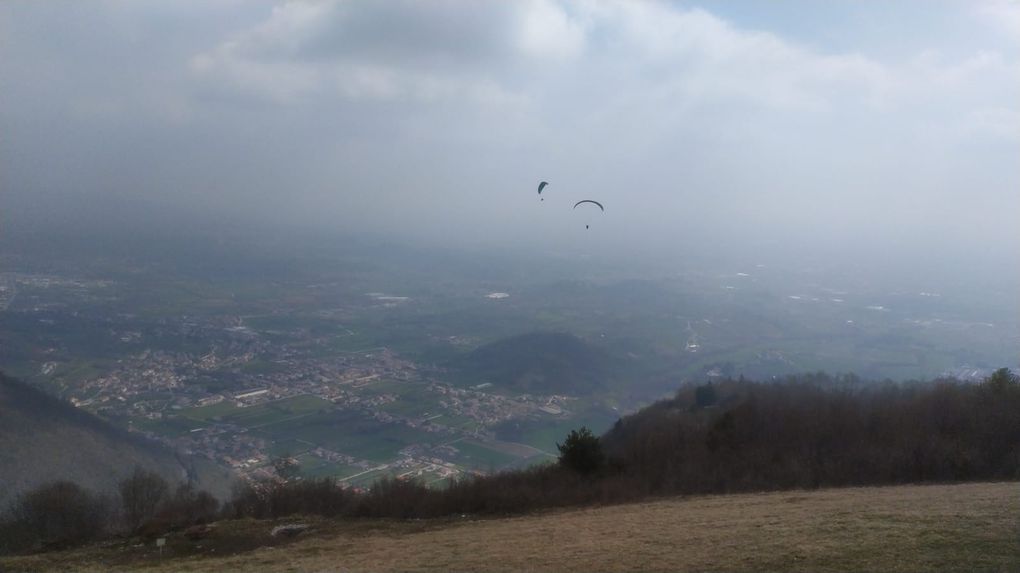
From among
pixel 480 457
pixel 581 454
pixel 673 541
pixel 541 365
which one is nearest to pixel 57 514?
pixel 581 454

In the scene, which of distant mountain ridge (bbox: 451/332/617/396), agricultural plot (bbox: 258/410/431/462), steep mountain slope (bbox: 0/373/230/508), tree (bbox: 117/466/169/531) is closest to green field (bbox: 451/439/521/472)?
agricultural plot (bbox: 258/410/431/462)

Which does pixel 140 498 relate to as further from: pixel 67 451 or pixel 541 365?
pixel 541 365

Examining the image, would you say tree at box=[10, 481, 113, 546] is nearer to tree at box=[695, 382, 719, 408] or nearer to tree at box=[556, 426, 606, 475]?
tree at box=[556, 426, 606, 475]

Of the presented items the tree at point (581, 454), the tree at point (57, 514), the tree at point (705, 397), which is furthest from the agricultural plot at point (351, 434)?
the tree at point (705, 397)

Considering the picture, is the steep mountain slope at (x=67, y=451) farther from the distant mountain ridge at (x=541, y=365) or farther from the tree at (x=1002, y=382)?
the tree at (x=1002, y=382)

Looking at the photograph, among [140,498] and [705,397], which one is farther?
[705,397]

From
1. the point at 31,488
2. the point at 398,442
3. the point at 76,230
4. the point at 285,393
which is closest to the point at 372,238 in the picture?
the point at 76,230
